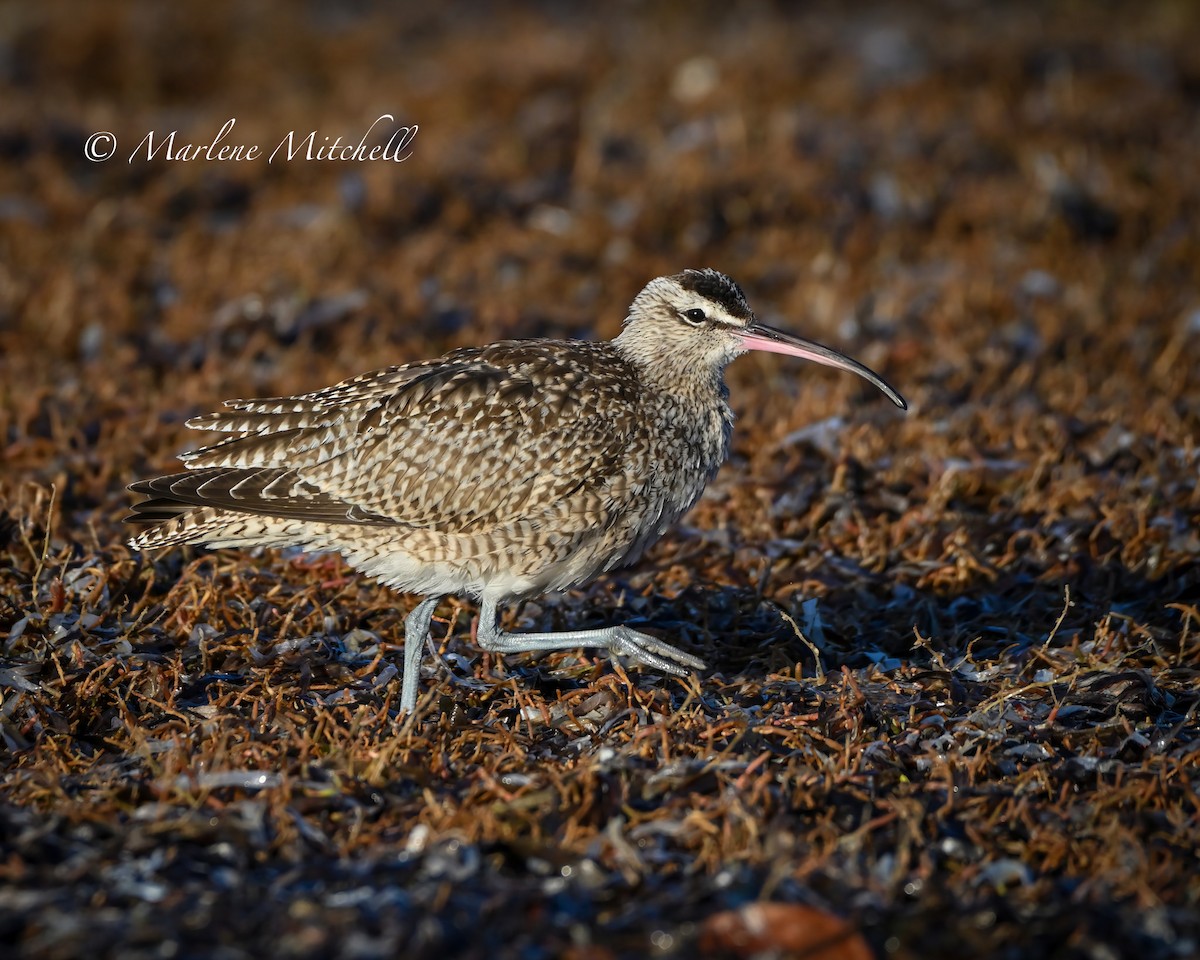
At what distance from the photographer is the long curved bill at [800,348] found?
543 centimetres

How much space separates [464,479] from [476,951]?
1.99 meters

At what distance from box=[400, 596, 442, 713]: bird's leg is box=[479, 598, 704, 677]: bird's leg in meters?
0.21

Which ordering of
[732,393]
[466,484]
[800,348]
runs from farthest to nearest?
[732,393] → [800,348] → [466,484]

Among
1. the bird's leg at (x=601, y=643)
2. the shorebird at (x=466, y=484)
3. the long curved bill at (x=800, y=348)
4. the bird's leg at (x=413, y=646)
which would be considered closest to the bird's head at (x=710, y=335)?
the long curved bill at (x=800, y=348)

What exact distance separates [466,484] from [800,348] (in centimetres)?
144

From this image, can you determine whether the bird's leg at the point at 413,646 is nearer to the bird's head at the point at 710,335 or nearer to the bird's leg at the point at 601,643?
the bird's leg at the point at 601,643

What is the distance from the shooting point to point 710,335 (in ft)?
18.1

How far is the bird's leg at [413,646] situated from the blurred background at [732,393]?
0.72 ft

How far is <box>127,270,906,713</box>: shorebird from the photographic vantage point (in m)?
4.97

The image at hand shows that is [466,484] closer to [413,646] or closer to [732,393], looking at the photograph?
[413,646]

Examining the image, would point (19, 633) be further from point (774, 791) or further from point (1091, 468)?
point (1091, 468)

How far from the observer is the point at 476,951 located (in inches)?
134

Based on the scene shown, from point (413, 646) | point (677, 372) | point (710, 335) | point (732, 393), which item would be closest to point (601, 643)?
point (413, 646)

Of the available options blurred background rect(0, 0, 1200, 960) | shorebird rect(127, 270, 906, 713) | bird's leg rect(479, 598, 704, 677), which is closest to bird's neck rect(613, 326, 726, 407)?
shorebird rect(127, 270, 906, 713)
